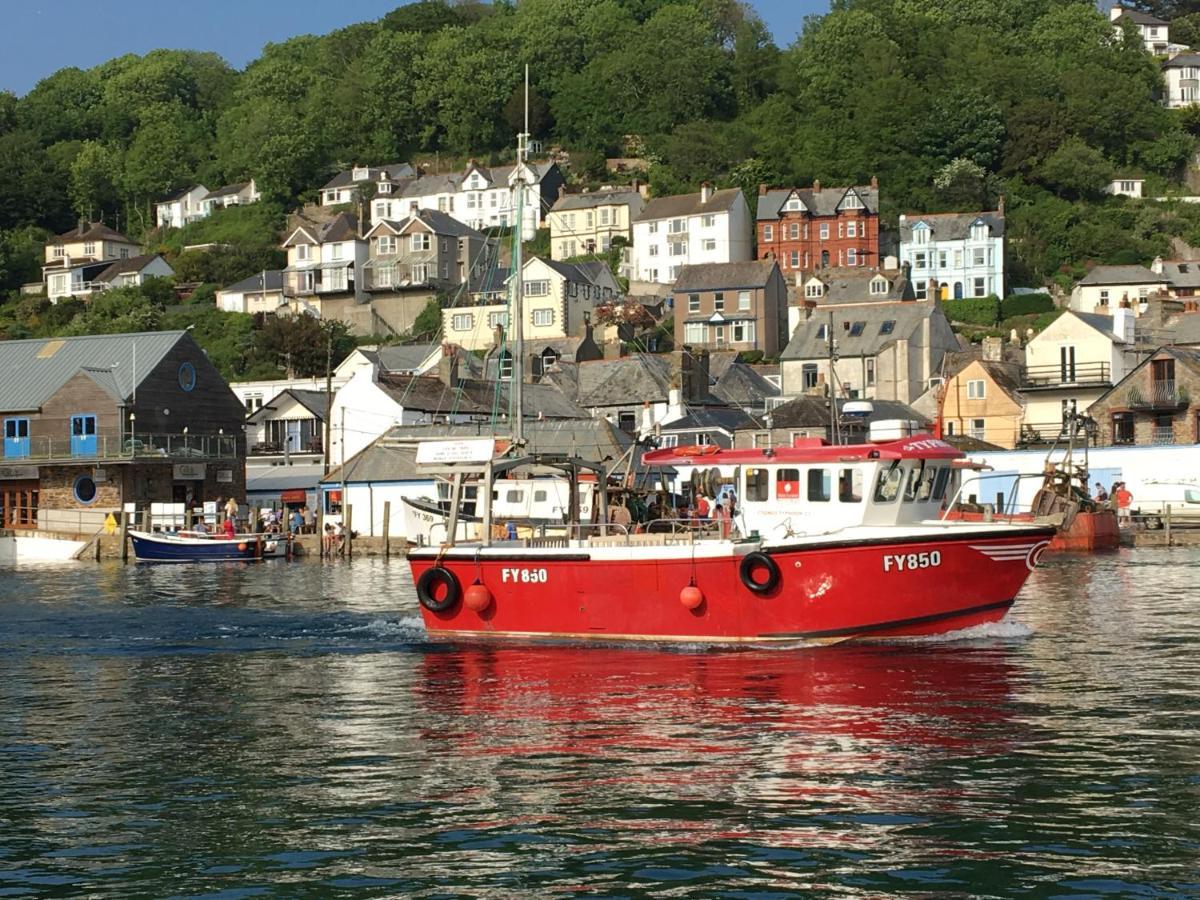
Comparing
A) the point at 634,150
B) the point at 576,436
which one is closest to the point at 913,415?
the point at 576,436

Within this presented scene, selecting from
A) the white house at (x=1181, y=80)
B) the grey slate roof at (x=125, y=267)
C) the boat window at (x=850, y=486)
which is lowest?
the boat window at (x=850, y=486)

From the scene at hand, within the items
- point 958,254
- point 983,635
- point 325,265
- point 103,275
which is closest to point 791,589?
point 983,635

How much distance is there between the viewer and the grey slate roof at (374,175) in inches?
6983

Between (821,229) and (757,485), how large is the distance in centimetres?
10691

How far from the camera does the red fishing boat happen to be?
32.3m

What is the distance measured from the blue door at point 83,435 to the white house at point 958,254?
237 feet

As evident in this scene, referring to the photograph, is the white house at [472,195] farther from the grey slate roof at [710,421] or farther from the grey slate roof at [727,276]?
the grey slate roof at [710,421]

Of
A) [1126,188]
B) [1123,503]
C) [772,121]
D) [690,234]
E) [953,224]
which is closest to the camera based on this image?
[1123,503]

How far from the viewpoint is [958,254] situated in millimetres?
131375

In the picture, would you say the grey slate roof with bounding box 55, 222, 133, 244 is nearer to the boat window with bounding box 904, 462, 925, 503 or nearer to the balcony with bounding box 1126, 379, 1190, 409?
the balcony with bounding box 1126, 379, 1190, 409

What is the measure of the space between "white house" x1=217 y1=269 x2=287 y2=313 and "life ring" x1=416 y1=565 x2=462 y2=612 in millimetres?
116520

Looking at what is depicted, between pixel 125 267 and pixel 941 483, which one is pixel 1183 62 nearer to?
pixel 125 267

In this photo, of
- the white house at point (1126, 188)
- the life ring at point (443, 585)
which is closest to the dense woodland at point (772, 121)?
the white house at point (1126, 188)

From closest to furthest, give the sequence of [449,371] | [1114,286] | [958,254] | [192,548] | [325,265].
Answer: [192,548] < [449,371] < [1114,286] < [958,254] < [325,265]
